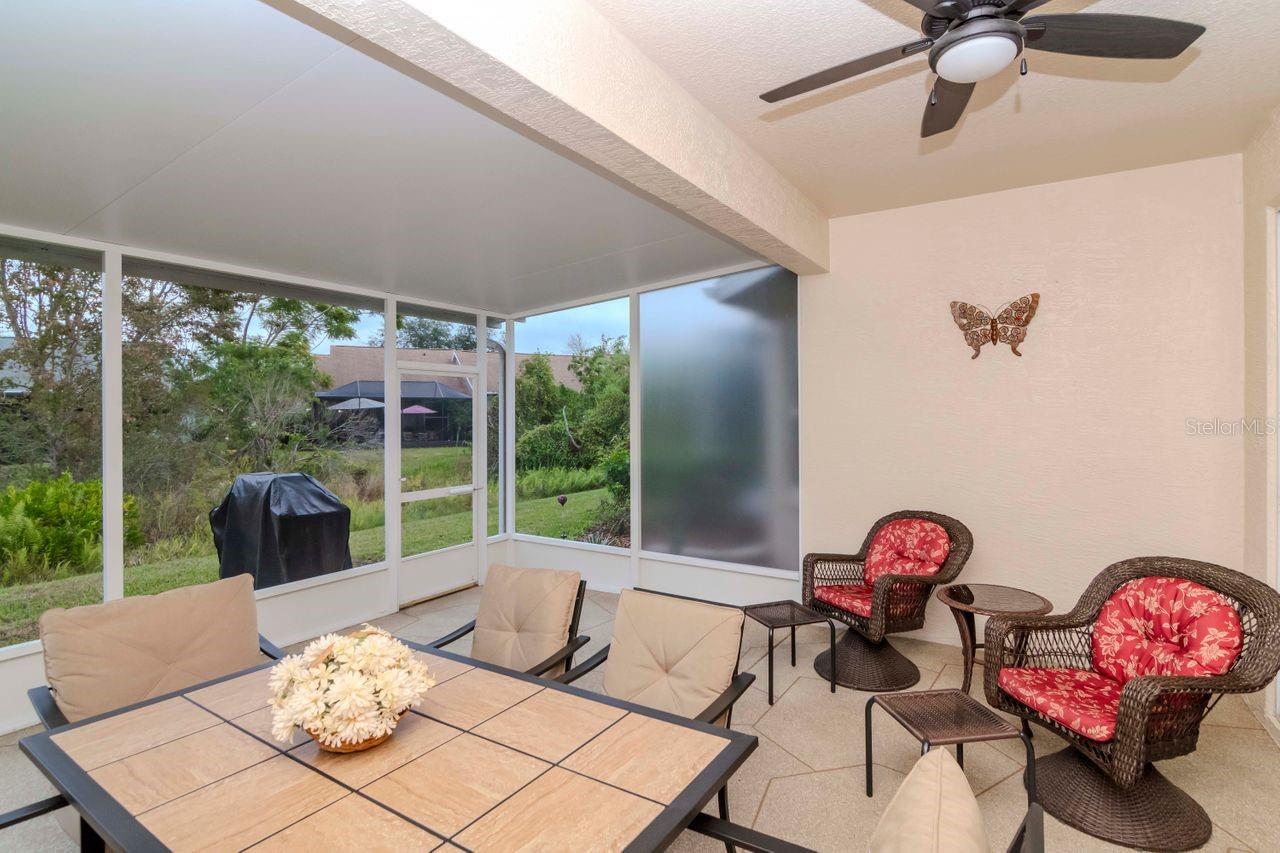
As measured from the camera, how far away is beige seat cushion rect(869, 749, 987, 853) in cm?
90

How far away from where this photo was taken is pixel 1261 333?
2.86 metres

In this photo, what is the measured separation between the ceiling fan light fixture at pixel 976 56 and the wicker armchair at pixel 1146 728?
2.05m

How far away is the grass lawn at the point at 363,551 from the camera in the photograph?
10.8 feet

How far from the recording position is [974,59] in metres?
1.57

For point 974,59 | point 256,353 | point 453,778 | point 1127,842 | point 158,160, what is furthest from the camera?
point 256,353

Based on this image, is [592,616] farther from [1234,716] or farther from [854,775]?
[1234,716]

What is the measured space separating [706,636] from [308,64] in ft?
7.55

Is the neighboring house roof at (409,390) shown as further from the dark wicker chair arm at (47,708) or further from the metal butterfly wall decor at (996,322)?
the metal butterfly wall decor at (996,322)

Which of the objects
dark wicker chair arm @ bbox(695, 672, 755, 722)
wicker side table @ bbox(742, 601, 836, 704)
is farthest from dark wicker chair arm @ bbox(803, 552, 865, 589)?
dark wicker chair arm @ bbox(695, 672, 755, 722)

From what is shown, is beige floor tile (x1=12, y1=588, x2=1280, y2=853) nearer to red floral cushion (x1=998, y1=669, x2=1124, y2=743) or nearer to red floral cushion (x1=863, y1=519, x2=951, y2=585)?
red floral cushion (x1=998, y1=669, x2=1124, y2=743)

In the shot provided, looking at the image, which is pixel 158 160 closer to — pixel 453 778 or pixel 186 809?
pixel 186 809

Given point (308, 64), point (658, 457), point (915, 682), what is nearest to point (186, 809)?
point (308, 64)

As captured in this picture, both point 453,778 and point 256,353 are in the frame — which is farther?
point 256,353

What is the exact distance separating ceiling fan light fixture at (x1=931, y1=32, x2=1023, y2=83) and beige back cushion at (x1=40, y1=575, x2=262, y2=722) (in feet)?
10.3
